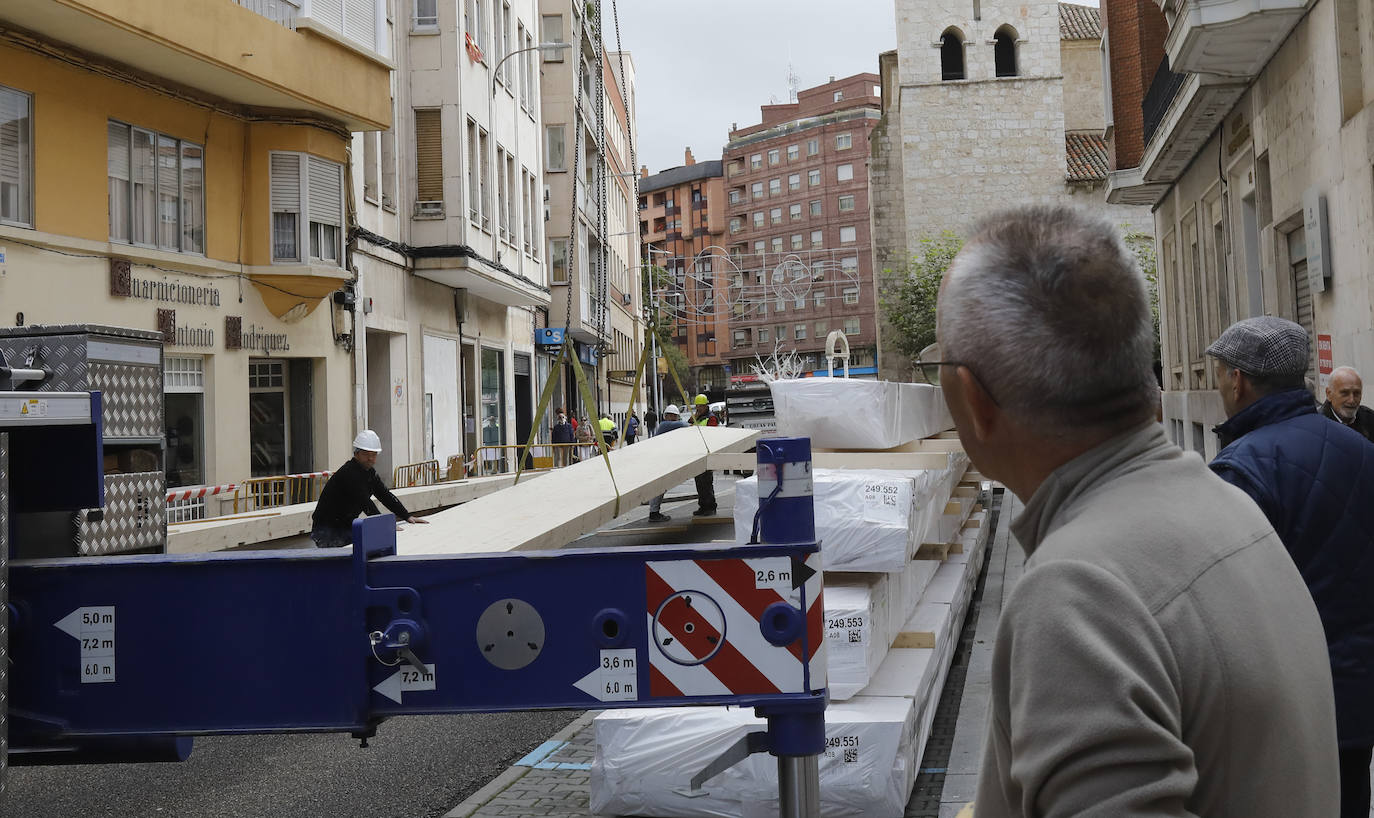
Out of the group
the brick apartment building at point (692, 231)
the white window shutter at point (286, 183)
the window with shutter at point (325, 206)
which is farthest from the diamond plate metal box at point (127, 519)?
the brick apartment building at point (692, 231)

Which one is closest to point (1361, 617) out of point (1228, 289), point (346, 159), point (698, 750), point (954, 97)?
point (698, 750)

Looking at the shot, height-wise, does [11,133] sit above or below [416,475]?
above

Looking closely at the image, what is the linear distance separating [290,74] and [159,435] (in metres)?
16.5

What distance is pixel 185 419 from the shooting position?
18359 millimetres

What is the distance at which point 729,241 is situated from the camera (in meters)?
117

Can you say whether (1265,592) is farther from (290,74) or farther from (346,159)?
(346,159)

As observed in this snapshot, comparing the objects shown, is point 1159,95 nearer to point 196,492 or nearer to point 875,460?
point 875,460

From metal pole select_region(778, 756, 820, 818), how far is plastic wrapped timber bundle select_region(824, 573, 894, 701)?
2.29 meters

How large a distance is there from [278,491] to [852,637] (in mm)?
15088

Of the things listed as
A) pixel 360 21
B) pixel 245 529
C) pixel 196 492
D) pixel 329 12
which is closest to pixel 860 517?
pixel 245 529

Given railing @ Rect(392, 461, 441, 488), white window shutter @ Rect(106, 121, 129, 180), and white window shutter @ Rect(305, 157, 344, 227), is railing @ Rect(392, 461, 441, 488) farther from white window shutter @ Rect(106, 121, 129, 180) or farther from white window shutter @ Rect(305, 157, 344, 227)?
white window shutter @ Rect(106, 121, 129, 180)

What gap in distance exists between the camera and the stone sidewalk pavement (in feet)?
19.0

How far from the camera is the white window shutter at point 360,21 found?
21.2m

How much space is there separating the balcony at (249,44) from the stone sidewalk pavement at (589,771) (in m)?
11.6
